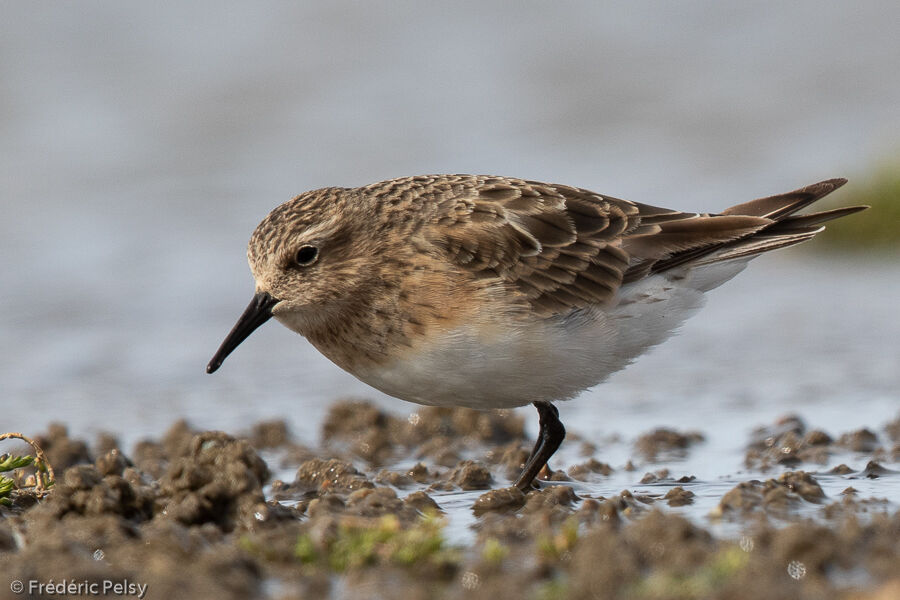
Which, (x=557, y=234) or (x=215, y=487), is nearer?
(x=215, y=487)

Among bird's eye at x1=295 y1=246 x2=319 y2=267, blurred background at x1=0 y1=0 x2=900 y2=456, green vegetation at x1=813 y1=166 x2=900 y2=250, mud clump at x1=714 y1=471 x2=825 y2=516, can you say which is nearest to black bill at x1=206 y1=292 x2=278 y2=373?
bird's eye at x1=295 y1=246 x2=319 y2=267

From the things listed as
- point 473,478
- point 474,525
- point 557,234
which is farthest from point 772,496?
point 557,234

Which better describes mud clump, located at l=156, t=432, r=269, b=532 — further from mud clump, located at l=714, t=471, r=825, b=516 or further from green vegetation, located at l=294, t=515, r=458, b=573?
mud clump, located at l=714, t=471, r=825, b=516

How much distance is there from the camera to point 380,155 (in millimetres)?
15102

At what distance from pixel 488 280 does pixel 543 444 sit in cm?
91

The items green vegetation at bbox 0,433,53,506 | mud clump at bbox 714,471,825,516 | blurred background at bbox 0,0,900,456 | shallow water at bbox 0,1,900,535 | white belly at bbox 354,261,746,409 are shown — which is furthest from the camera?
blurred background at bbox 0,0,900,456

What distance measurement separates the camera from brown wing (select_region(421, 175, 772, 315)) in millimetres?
6020

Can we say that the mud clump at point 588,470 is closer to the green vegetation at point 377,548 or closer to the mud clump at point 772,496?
the mud clump at point 772,496

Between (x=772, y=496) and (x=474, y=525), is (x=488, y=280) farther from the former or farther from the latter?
(x=772, y=496)

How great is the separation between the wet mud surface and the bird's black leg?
0.18 meters

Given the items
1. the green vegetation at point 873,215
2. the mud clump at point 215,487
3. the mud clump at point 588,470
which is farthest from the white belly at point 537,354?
the green vegetation at point 873,215

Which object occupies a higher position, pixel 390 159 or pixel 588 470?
pixel 390 159

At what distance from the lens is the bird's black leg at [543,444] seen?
5965 millimetres

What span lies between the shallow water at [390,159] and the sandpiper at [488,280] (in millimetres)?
668
